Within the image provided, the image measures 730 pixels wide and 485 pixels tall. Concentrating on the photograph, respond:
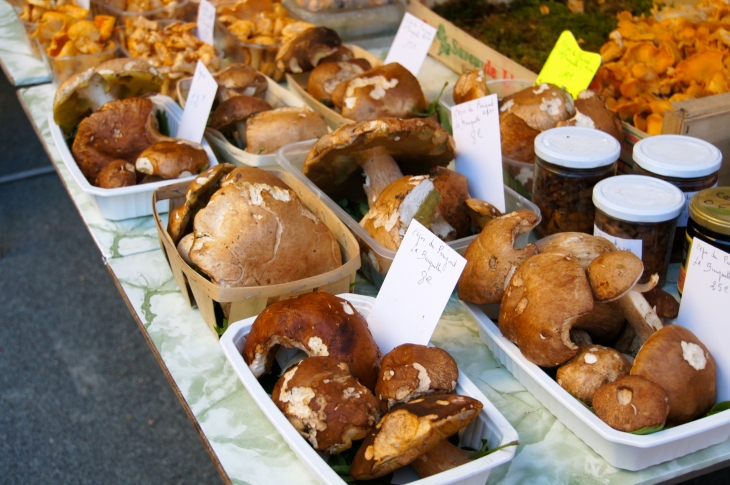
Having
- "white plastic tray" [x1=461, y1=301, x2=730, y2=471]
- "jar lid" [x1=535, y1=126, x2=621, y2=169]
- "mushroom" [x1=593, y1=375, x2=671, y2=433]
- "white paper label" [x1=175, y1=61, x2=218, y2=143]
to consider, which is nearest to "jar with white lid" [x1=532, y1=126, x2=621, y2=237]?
"jar lid" [x1=535, y1=126, x2=621, y2=169]

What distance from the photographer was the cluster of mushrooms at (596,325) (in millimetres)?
1040

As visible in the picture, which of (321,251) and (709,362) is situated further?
(321,251)

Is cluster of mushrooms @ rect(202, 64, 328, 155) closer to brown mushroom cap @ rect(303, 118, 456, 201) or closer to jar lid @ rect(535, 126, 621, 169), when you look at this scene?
brown mushroom cap @ rect(303, 118, 456, 201)

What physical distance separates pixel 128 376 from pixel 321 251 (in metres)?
1.66

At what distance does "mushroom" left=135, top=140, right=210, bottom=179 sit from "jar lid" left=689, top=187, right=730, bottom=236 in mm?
1200

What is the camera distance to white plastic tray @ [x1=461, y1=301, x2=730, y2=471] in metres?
1.02

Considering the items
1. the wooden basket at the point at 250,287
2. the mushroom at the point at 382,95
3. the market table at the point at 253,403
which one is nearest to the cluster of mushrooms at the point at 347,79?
the mushroom at the point at 382,95

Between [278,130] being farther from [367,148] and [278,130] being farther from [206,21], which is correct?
[206,21]

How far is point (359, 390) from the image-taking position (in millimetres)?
1048

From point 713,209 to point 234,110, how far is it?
1301 mm

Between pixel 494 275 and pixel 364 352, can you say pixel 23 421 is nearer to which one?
pixel 364 352

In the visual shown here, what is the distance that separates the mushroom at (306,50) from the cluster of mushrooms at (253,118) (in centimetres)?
14

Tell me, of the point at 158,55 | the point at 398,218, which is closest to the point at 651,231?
the point at 398,218

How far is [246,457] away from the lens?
3.68 ft
